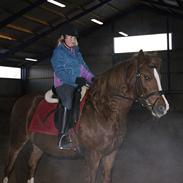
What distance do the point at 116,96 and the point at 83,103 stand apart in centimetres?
45

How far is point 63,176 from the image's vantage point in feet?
17.5

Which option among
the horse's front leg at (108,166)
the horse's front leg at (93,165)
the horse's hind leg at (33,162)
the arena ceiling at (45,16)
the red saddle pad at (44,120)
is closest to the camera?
the horse's front leg at (93,165)

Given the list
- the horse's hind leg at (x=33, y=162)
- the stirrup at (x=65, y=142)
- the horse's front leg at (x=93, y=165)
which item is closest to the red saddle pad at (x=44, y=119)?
the stirrup at (x=65, y=142)

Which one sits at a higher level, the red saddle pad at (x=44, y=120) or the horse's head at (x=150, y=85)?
the horse's head at (x=150, y=85)

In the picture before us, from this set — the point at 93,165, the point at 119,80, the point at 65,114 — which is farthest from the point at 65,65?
the point at 93,165

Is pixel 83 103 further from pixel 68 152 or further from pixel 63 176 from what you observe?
pixel 63 176

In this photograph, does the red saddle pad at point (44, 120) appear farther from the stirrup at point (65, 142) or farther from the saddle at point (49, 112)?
the stirrup at point (65, 142)

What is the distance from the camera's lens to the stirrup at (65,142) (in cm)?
369

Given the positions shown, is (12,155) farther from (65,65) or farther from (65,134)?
(65,65)

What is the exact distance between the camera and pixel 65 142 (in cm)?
370

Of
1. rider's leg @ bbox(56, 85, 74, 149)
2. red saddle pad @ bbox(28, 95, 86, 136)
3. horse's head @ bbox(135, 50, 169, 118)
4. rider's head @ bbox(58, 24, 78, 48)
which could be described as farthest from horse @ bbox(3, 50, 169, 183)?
rider's head @ bbox(58, 24, 78, 48)

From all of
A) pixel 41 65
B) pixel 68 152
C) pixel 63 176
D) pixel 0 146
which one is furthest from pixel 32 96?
pixel 41 65

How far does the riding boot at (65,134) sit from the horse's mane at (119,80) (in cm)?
36

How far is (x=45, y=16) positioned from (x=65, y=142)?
15241mm
